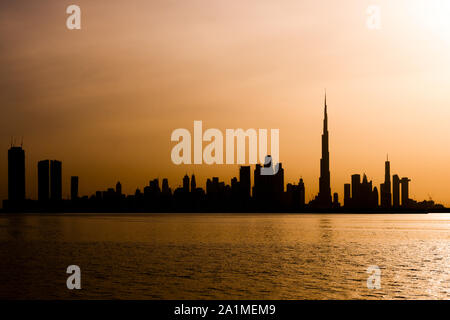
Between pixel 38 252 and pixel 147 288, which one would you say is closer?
pixel 147 288

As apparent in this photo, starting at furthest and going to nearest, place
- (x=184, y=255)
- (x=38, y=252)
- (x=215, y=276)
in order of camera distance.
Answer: (x=38, y=252), (x=184, y=255), (x=215, y=276)

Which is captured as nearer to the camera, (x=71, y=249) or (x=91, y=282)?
(x=91, y=282)

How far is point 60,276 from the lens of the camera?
63.5 meters

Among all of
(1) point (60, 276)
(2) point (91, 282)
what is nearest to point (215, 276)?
(2) point (91, 282)
